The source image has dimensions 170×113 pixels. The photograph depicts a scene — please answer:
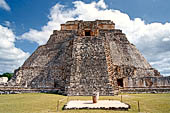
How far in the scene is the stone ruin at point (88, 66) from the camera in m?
11.6

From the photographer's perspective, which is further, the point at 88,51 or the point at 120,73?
the point at 120,73

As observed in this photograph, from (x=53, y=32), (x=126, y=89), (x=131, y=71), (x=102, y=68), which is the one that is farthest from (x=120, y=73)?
(x=53, y=32)

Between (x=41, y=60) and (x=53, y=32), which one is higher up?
(x=53, y=32)

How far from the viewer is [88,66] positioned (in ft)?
41.0

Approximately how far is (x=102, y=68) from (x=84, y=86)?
2330 mm

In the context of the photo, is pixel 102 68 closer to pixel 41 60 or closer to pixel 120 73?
pixel 120 73

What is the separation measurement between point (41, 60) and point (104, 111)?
1590 cm

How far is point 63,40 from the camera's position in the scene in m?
23.1

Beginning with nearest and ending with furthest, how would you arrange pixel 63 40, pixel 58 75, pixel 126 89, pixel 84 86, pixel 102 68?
1. pixel 84 86
2. pixel 102 68
3. pixel 126 89
4. pixel 58 75
5. pixel 63 40

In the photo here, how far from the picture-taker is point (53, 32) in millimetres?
25328

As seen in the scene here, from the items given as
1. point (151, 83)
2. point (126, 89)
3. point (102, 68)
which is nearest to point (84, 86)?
point (102, 68)

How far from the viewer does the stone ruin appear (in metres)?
11.6

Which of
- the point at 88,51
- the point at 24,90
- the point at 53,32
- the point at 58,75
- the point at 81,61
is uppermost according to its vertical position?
the point at 53,32

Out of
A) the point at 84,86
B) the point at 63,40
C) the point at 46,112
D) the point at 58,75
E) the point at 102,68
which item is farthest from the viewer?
the point at 63,40
